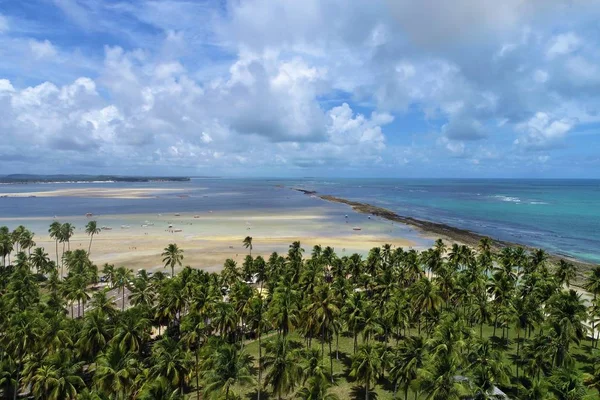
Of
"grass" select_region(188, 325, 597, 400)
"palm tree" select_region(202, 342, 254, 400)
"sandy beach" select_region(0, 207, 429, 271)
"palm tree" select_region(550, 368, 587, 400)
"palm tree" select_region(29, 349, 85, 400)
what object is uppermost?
"palm tree" select_region(550, 368, 587, 400)

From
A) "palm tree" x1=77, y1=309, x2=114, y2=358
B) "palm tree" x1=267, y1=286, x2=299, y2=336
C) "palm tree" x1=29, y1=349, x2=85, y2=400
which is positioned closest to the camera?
"palm tree" x1=29, y1=349, x2=85, y2=400

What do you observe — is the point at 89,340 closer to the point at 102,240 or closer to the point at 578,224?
the point at 102,240

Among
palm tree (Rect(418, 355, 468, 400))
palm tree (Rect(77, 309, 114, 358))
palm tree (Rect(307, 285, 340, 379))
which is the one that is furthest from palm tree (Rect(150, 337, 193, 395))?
palm tree (Rect(418, 355, 468, 400))

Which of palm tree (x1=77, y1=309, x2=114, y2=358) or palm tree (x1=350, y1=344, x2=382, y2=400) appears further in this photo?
palm tree (x1=77, y1=309, x2=114, y2=358)

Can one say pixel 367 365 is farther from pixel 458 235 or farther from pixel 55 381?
pixel 458 235

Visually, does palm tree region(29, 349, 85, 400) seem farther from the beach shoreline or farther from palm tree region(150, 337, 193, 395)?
the beach shoreline

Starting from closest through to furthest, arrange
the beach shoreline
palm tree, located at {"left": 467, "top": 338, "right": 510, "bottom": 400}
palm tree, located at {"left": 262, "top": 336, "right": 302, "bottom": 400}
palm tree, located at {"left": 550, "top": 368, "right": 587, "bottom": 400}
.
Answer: palm tree, located at {"left": 550, "top": 368, "right": 587, "bottom": 400}, palm tree, located at {"left": 467, "top": 338, "right": 510, "bottom": 400}, palm tree, located at {"left": 262, "top": 336, "right": 302, "bottom": 400}, the beach shoreline
